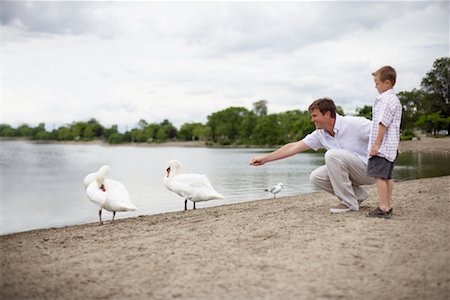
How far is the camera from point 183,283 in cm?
397

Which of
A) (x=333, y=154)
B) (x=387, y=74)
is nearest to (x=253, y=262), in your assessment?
(x=333, y=154)

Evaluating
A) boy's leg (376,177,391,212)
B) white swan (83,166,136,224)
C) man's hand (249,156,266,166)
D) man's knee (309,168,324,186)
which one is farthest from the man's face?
white swan (83,166,136,224)

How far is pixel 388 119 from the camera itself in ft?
19.3

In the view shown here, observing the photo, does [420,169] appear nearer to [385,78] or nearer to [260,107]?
[385,78]

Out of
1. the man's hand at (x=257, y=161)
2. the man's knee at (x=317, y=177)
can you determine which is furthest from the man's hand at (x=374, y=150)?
the man's hand at (x=257, y=161)

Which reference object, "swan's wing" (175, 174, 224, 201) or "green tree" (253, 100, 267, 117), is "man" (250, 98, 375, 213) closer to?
"swan's wing" (175, 174, 224, 201)

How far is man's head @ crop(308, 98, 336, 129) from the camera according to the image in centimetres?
659

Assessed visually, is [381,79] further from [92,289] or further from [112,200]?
[112,200]

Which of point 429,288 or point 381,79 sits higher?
point 381,79

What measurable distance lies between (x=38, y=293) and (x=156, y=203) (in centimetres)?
1018

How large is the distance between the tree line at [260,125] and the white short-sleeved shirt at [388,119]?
64491 millimetres

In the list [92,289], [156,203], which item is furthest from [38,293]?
[156,203]

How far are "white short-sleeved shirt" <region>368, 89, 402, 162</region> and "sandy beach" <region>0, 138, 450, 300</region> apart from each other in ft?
3.13

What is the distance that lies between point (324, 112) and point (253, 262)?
2.94m
